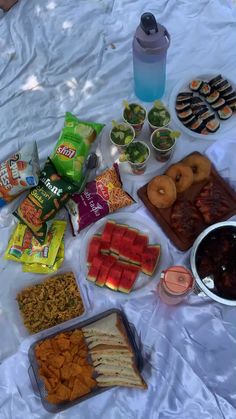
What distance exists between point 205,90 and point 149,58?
0.21 metres

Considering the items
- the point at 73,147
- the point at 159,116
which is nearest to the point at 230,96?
the point at 159,116

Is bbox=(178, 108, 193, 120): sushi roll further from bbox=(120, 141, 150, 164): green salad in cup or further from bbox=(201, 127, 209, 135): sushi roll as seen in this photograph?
bbox=(120, 141, 150, 164): green salad in cup

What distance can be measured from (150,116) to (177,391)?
0.72m

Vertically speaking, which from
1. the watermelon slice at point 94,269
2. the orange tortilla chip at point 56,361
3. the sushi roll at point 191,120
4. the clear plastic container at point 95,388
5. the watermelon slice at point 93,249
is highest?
the sushi roll at point 191,120

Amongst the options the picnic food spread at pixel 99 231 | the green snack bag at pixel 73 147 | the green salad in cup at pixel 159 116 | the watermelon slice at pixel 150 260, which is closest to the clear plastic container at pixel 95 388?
the picnic food spread at pixel 99 231

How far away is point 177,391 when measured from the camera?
1.02 metres

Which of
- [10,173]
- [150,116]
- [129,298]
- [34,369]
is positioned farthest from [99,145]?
[34,369]

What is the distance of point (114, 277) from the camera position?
1067 millimetres

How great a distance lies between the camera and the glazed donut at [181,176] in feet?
3.63

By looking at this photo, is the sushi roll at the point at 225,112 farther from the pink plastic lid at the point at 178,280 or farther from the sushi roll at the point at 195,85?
the pink plastic lid at the point at 178,280

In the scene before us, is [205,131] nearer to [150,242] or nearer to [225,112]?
[225,112]

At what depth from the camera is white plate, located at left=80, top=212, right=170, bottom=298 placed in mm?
1074

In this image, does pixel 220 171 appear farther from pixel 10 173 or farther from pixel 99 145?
pixel 10 173

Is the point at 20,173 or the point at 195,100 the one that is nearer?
the point at 20,173
